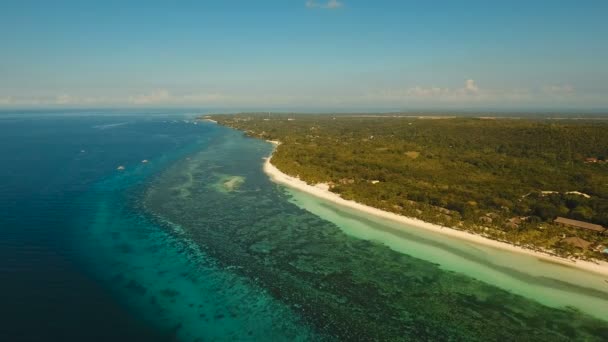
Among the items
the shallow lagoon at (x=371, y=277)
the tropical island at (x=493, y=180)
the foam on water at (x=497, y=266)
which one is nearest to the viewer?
the shallow lagoon at (x=371, y=277)

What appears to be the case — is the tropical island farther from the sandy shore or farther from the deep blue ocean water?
the deep blue ocean water

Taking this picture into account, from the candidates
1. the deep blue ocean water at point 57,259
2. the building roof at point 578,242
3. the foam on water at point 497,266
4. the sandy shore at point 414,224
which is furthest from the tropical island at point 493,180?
the deep blue ocean water at point 57,259

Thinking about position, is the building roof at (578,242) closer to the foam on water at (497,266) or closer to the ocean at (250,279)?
the foam on water at (497,266)

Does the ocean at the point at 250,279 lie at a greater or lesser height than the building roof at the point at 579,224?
lesser

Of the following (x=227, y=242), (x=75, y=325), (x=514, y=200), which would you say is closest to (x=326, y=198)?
(x=227, y=242)

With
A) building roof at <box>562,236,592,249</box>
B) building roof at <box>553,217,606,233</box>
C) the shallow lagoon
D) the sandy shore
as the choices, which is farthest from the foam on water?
building roof at <box>553,217,606,233</box>

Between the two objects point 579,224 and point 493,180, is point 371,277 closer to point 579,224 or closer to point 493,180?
point 579,224
